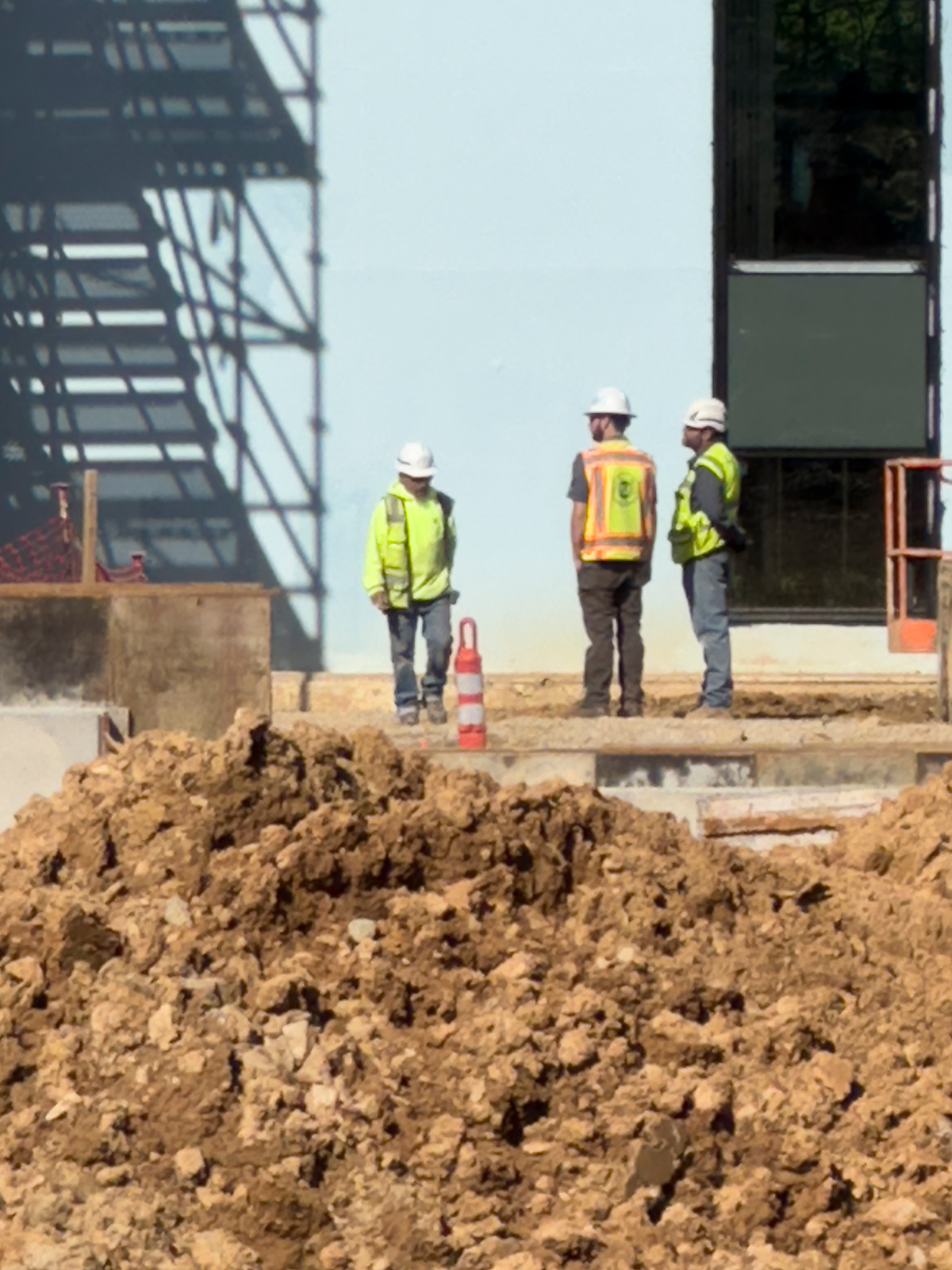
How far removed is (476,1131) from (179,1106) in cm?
67

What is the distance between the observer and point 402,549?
14727mm

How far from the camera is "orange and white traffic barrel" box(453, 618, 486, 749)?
1254cm

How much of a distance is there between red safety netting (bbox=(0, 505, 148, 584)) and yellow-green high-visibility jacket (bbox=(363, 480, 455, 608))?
246 centimetres

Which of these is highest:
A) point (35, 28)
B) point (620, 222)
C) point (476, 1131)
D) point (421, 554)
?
point (35, 28)

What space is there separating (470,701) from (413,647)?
7.39 ft

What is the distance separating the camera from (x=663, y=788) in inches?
423

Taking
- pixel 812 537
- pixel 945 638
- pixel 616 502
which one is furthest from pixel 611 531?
pixel 812 537

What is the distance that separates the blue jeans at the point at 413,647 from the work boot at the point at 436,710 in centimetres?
2

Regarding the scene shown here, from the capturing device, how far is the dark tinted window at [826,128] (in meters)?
18.0

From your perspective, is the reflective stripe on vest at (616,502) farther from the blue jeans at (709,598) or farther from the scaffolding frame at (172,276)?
the scaffolding frame at (172,276)

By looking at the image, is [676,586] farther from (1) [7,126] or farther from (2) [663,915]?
(2) [663,915]

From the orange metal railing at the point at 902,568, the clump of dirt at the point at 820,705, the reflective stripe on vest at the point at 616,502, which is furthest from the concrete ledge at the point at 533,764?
the orange metal railing at the point at 902,568

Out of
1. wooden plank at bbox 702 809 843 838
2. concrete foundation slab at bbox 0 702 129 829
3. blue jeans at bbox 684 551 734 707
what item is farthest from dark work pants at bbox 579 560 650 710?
wooden plank at bbox 702 809 843 838

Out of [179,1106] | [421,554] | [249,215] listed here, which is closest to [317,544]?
[249,215]
